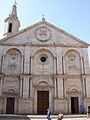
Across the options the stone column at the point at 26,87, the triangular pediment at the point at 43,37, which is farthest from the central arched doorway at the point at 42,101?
the triangular pediment at the point at 43,37

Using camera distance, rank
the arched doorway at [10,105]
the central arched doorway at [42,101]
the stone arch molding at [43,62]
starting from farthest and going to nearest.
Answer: the stone arch molding at [43,62] < the central arched doorway at [42,101] < the arched doorway at [10,105]

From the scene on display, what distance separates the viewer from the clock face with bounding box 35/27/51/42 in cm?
2830

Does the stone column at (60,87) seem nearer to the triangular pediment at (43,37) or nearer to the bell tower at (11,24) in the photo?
the triangular pediment at (43,37)

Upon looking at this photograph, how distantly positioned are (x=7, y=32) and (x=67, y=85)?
13514mm

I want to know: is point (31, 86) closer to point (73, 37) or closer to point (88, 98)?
point (88, 98)

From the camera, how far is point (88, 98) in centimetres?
2533

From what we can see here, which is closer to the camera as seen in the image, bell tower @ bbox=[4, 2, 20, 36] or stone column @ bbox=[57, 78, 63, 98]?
stone column @ bbox=[57, 78, 63, 98]

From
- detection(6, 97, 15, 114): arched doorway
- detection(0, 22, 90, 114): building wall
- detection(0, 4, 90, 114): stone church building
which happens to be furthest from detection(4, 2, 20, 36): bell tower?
detection(6, 97, 15, 114): arched doorway

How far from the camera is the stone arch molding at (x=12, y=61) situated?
26.4 meters

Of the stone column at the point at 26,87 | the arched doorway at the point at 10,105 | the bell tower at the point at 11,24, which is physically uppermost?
the bell tower at the point at 11,24

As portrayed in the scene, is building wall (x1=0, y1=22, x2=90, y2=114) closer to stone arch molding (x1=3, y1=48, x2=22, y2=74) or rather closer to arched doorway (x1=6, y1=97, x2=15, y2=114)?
stone arch molding (x1=3, y1=48, x2=22, y2=74)

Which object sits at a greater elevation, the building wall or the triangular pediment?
the triangular pediment

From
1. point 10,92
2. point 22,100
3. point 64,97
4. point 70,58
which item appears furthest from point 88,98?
point 10,92

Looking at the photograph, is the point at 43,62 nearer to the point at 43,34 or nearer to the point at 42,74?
the point at 42,74
